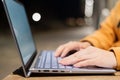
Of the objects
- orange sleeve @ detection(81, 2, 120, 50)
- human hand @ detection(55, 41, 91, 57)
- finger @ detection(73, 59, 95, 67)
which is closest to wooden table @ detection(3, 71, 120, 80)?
finger @ detection(73, 59, 95, 67)

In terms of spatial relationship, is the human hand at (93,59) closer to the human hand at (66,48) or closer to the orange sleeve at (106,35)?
the human hand at (66,48)

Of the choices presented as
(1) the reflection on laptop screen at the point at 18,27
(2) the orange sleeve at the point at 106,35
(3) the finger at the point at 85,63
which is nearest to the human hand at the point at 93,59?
(3) the finger at the point at 85,63

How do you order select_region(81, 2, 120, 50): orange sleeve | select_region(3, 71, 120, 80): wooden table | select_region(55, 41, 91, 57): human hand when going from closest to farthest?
select_region(3, 71, 120, 80): wooden table
select_region(55, 41, 91, 57): human hand
select_region(81, 2, 120, 50): orange sleeve

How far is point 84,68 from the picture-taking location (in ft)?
2.15

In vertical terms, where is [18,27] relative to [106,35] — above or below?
above

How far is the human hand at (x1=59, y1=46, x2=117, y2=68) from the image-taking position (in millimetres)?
662

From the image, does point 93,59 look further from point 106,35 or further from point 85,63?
point 106,35

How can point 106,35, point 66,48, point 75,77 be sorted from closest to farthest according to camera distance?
1. point 75,77
2. point 66,48
3. point 106,35

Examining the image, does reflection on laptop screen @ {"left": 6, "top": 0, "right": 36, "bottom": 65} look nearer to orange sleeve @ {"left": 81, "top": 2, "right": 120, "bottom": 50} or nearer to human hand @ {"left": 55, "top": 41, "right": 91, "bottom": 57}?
human hand @ {"left": 55, "top": 41, "right": 91, "bottom": 57}

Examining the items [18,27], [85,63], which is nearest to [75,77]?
[85,63]

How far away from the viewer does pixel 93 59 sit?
0.66m

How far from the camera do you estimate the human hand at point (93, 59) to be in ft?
2.17

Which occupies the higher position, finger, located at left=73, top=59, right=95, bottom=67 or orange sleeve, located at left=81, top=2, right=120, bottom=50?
finger, located at left=73, top=59, right=95, bottom=67

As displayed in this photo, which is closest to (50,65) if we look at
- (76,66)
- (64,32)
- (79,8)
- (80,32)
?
(76,66)
